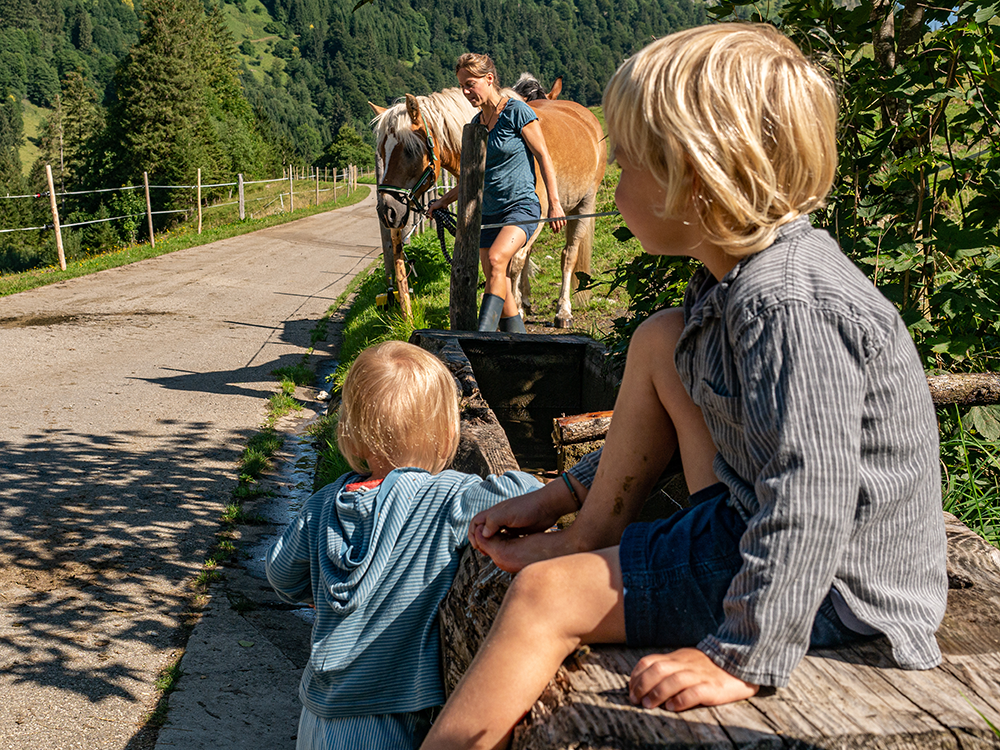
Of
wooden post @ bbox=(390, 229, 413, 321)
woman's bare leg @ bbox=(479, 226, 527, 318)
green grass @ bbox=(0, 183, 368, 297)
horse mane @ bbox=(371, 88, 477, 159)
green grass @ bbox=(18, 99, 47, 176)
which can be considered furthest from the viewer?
green grass @ bbox=(18, 99, 47, 176)

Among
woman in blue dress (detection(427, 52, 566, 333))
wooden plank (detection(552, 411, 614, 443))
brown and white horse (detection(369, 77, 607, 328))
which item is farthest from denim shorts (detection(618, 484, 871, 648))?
brown and white horse (detection(369, 77, 607, 328))

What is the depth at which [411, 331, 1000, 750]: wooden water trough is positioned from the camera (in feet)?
3.73

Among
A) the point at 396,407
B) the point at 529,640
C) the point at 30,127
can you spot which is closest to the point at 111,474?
the point at 396,407

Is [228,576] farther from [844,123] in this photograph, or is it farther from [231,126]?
[231,126]

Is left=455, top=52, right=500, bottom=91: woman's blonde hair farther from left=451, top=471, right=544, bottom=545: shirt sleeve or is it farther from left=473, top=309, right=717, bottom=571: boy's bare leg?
left=473, top=309, right=717, bottom=571: boy's bare leg

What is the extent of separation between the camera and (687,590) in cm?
133

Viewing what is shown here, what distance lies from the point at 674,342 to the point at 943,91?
1857mm

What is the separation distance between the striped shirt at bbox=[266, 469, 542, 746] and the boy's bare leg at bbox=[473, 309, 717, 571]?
159mm

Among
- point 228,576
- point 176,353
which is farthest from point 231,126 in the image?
point 228,576

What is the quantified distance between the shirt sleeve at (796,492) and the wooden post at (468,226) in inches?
159

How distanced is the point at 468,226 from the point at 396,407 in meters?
3.41

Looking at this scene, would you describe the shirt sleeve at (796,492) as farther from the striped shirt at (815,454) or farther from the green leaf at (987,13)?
the green leaf at (987,13)

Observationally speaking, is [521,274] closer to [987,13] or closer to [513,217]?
[513,217]

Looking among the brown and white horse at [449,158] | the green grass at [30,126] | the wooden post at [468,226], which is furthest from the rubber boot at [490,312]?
the green grass at [30,126]
